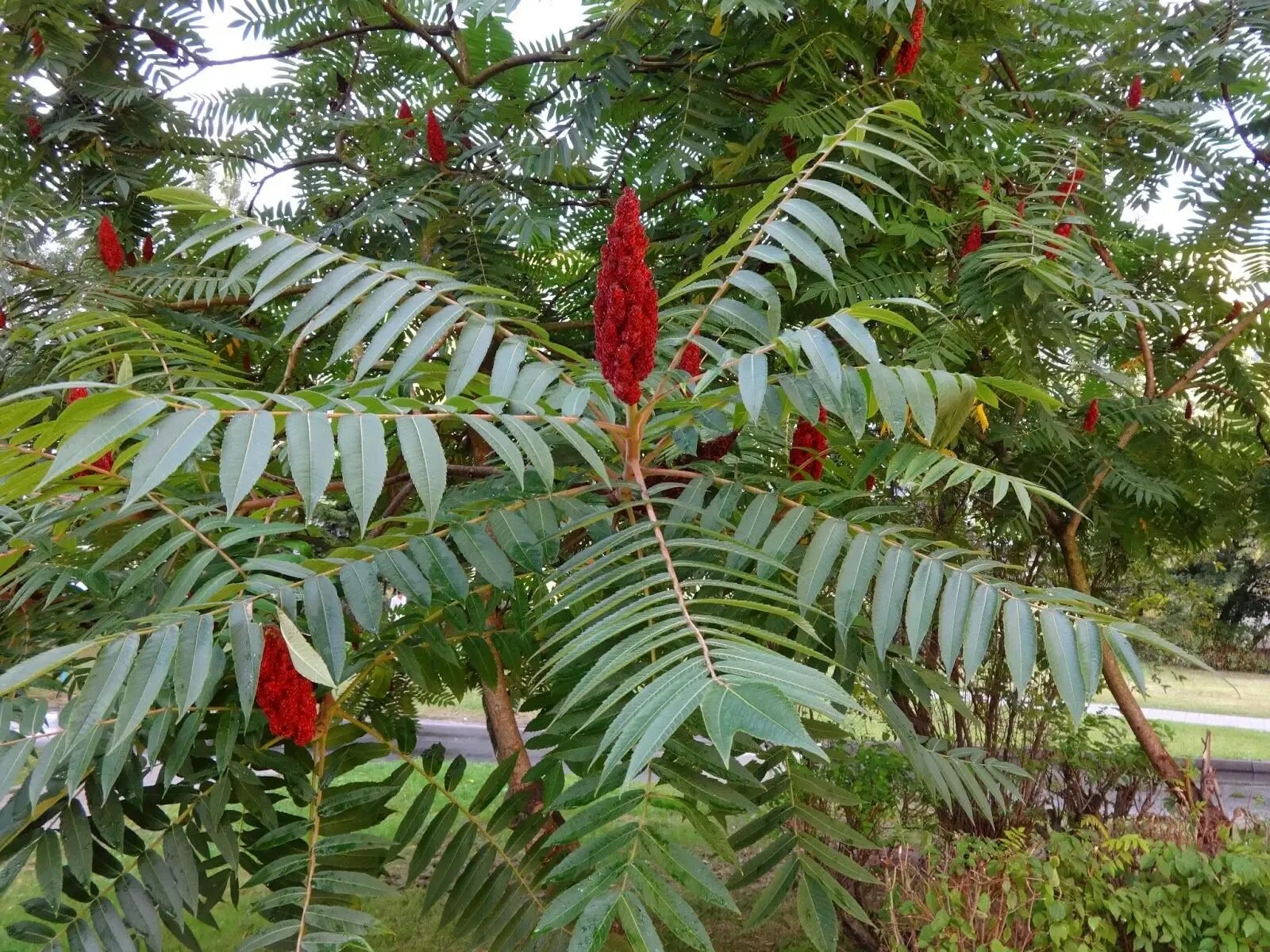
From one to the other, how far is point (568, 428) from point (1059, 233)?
6.63 feet

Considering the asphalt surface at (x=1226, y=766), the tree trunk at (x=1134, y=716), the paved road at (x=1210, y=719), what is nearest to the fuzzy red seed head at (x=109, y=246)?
the asphalt surface at (x=1226, y=766)

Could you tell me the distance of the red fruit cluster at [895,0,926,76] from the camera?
227cm

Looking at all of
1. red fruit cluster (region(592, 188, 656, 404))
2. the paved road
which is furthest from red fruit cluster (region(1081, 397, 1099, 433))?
the paved road

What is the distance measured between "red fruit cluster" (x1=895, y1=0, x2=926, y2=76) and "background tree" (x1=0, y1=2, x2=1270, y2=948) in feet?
0.05

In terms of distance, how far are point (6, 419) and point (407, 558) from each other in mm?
529

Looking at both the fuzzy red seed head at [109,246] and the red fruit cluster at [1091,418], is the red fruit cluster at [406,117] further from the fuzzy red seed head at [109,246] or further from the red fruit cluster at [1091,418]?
the red fruit cluster at [1091,418]

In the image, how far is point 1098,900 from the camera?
275 centimetres

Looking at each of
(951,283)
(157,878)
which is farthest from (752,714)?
(951,283)

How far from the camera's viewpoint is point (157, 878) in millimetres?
1484

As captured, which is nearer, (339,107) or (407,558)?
(407,558)

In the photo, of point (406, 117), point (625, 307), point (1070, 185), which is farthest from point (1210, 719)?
point (625, 307)

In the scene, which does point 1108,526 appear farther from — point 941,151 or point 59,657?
point 59,657

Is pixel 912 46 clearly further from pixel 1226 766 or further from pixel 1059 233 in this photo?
pixel 1226 766

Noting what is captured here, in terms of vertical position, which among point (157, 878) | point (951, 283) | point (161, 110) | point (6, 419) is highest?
point (161, 110)
